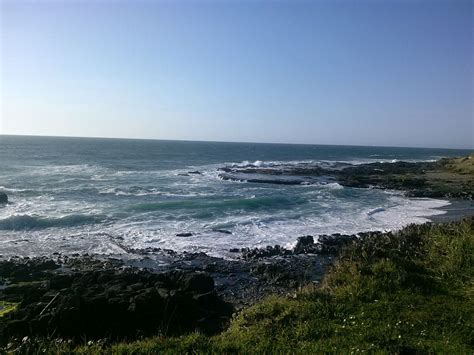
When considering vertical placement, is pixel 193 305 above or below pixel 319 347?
below

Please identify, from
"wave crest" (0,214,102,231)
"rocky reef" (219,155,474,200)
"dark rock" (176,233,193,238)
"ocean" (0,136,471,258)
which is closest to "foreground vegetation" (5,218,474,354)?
"ocean" (0,136,471,258)

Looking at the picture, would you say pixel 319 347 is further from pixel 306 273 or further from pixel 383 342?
pixel 306 273

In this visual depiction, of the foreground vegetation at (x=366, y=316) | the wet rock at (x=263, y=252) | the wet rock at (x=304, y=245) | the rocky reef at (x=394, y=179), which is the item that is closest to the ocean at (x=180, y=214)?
the wet rock at (x=304, y=245)

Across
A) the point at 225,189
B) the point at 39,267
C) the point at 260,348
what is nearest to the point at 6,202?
the point at 39,267

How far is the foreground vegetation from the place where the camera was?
6164mm

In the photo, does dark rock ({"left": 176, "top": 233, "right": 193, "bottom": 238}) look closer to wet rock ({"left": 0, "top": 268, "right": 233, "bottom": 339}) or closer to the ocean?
the ocean

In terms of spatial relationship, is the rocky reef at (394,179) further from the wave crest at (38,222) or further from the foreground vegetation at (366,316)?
the foreground vegetation at (366,316)

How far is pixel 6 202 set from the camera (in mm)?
28422

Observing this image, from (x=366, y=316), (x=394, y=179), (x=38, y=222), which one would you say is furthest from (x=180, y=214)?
(x=394, y=179)

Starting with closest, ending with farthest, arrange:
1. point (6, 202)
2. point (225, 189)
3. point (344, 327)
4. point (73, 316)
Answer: point (344, 327)
point (73, 316)
point (6, 202)
point (225, 189)

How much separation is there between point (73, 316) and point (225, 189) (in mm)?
28897

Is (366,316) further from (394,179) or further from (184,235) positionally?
(394,179)

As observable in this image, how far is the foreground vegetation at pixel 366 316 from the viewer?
6164mm

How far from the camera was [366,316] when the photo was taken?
23.7 ft
